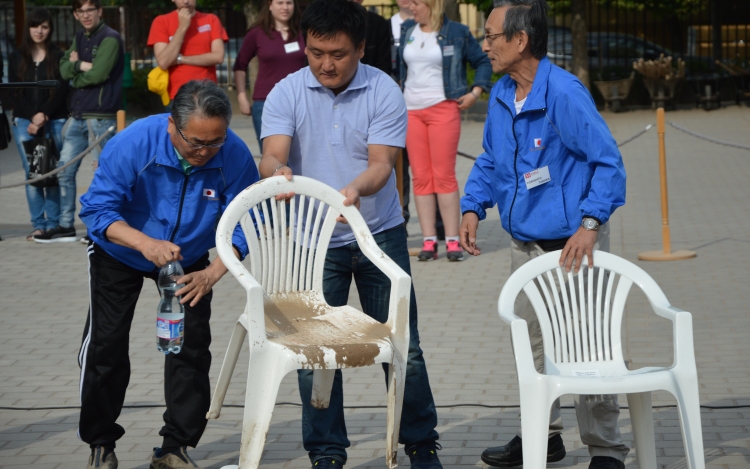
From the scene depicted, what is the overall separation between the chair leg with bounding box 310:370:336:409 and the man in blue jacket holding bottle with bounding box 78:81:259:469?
517 mm

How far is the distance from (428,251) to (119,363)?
473 cm

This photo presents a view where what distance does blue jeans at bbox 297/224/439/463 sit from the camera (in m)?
4.13

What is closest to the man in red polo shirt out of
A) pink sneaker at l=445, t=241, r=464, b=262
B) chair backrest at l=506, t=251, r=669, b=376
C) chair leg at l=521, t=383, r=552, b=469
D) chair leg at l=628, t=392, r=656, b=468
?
pink sneaker at l=445, t=241, r=464, b=262

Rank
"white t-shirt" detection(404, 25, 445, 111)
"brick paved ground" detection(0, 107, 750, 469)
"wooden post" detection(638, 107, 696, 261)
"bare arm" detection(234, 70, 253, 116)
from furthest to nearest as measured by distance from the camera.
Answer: "bare arm" detection(234, 70, 253, 116) < "wooden post" detection(638, 107, 696, 261) < "white t-shirt" detection(404, 25, 445, 111) < "brick paved ground" detection(0, 107, 750, 469)

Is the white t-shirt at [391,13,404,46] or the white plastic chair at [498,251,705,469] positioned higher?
the white t-shirt at [391,13,404,46]

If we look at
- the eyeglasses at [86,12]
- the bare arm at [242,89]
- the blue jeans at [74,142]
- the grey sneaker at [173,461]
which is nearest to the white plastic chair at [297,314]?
the grey sneaker at [173,461]

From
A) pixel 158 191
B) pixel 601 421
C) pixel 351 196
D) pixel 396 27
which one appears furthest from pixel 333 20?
pixel 396 27

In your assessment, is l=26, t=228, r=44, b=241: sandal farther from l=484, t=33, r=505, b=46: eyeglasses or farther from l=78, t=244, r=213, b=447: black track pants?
l=484, t=33, r=505, b=46: eyeglasses

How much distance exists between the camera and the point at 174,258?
3883 millimetres

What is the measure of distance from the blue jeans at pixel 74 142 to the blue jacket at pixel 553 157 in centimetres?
590

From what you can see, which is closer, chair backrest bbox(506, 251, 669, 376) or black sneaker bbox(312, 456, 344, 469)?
chair backrest bbox(506, 251, 669, 376)

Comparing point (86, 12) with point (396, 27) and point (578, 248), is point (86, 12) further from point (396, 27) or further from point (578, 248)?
point (578, 248)

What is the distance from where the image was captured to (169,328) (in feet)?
13.2

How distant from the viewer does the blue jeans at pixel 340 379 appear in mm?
4129
